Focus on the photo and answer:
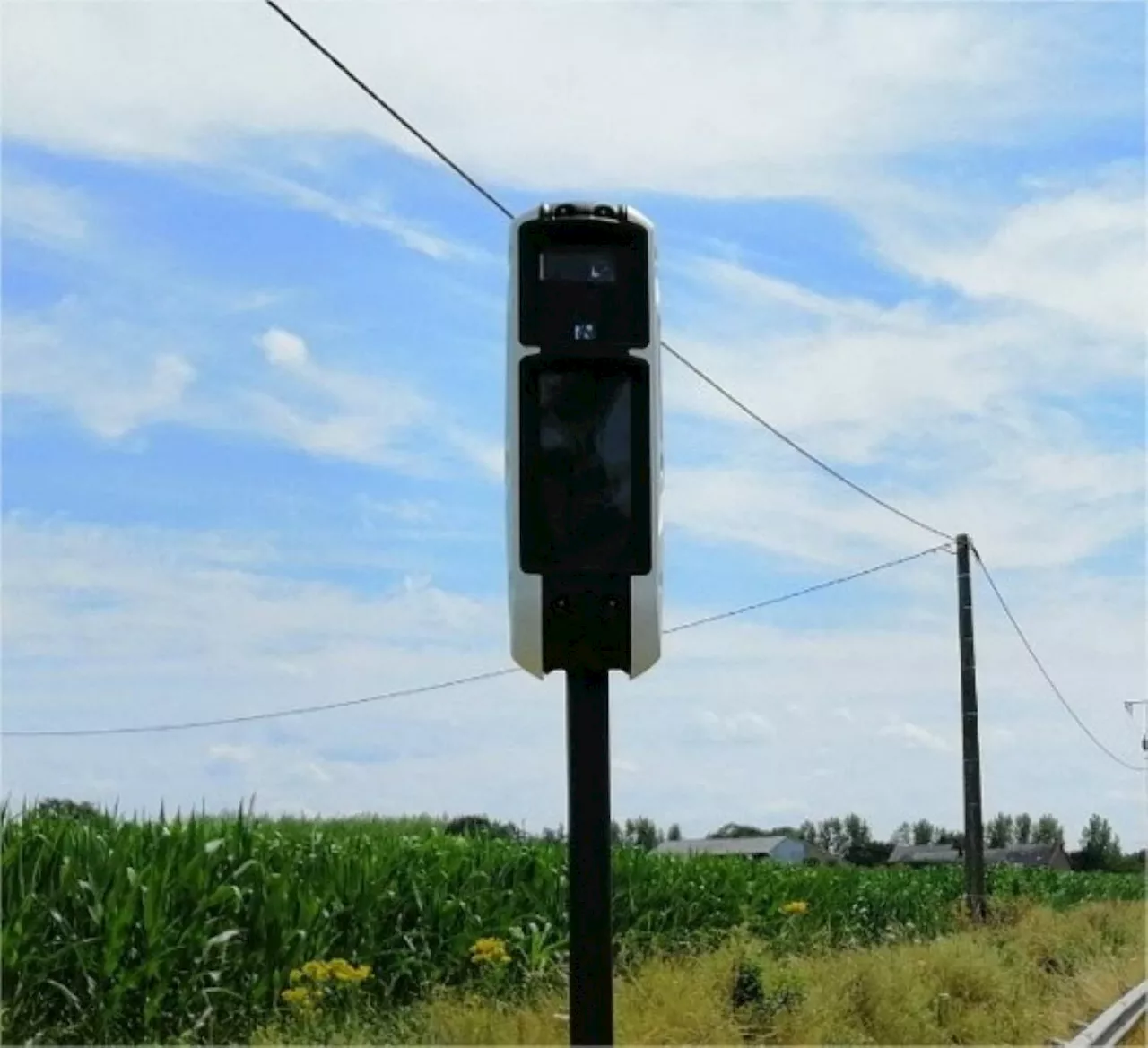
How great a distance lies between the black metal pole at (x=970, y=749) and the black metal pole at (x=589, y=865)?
22.7m

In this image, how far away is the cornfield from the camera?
10094 millimetres

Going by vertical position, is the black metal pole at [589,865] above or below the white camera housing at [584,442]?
below

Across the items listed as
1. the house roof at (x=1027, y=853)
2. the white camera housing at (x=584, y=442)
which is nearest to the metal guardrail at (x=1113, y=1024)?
the white camera housing at (x=584, y=442)

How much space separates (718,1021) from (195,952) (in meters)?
3.54

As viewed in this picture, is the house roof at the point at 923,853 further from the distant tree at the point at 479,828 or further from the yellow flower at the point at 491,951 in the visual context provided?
the yellow flower at the point at 491,951

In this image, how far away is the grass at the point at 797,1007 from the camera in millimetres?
10227

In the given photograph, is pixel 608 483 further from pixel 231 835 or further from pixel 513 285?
pixel 231 835

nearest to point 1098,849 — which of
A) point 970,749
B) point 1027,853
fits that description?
point 1027,853

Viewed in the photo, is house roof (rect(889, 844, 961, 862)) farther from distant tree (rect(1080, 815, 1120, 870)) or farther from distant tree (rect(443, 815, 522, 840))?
distant tree (rect(443, 815, 522, 840))

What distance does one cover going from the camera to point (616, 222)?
5445mm

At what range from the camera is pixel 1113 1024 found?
14875 mm

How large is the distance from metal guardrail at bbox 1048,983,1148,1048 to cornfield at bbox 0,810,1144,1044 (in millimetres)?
4424

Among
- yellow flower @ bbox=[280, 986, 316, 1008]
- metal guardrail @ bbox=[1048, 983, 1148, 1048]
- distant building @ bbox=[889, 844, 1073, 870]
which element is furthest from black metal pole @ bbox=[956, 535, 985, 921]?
distant building @ bbox=[889, 844, 1073, 870]

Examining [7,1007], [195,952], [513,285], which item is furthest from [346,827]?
[513,285]
